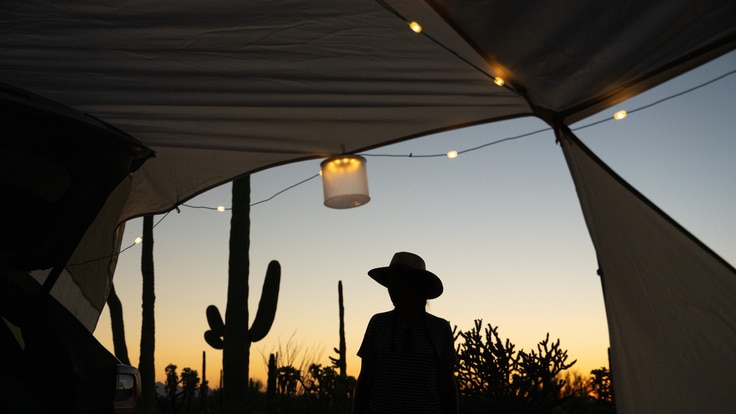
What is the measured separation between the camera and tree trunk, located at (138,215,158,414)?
1626 cm

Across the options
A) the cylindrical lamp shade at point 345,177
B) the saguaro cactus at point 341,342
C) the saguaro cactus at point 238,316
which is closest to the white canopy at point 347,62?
the cylindrical lamp shade at point 345,177

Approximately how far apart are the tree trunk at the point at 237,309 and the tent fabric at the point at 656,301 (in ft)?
31.1

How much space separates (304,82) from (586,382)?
9.69 m

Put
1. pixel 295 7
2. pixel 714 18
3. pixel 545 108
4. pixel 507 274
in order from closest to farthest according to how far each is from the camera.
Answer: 1. pixel 714 18
2. pixel 295 7
3. pixel 545 108
4. pixel 507 274

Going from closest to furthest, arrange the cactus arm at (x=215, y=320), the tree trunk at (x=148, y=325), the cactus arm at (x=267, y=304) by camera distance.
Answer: the cactus arm at (x=267, y=304), the tree trunk at (x=148, y=325), the cactus arm at (x=215, y=320)

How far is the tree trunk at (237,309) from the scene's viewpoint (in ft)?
41.2

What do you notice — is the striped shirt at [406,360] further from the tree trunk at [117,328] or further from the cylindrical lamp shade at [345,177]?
the tree trunk at [117,328]

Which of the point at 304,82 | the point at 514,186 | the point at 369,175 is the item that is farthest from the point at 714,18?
the point at 514,186

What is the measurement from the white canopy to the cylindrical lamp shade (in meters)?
0.38

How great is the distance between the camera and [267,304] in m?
15.5

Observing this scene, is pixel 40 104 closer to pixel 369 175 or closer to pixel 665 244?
pixel 369 175

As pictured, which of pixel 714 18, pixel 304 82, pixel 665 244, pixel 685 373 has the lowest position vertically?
pixel 685 373

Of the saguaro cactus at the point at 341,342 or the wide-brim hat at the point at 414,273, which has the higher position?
the saguaro cactus at the point at 341,342

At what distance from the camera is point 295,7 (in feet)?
12.3
